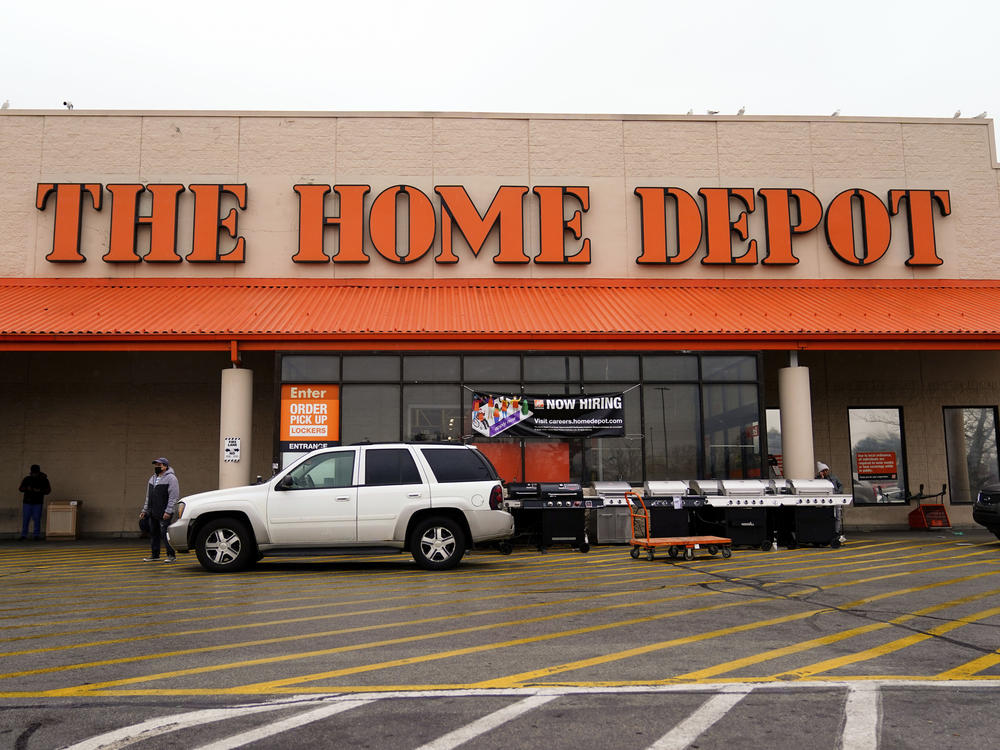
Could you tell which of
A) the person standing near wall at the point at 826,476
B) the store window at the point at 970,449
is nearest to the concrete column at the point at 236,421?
the person standing near wall at the point at 826,476

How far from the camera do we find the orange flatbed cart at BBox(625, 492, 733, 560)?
1391 centimetres

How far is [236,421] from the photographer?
1766cm

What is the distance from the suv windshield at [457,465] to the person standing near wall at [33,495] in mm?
10628

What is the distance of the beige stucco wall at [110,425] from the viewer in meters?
19.6

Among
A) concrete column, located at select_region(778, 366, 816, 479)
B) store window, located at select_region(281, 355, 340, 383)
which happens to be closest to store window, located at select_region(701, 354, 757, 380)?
concrete column, located at select_region(778, 366, 816, 479)

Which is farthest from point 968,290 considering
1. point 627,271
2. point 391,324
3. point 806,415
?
point 391,324

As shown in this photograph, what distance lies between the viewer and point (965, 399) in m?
21.1

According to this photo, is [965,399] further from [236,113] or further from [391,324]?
[236,113]

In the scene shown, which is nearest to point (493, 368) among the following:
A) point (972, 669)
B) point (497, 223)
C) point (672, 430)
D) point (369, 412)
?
point (369, 412)

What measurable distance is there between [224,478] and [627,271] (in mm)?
10521

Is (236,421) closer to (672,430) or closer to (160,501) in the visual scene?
(160,501)

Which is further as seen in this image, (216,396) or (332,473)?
(216,396)

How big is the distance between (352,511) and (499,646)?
5.71 meters

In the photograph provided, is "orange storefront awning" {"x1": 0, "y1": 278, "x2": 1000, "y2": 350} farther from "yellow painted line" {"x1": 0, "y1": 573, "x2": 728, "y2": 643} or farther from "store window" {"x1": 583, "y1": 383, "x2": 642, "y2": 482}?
"yellow painted line" {"x1": 0, "y1": 573, "x2": 728, "y2": 643}
